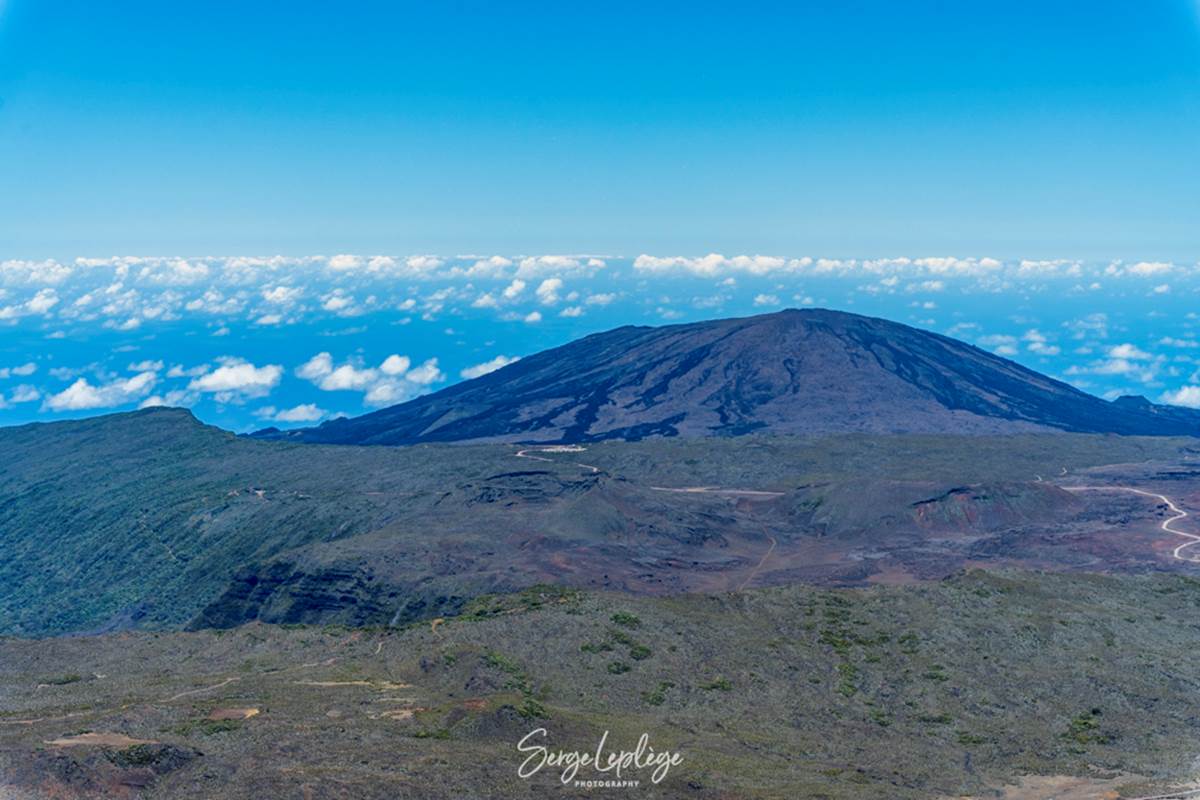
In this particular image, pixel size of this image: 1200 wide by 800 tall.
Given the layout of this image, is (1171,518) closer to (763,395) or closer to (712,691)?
(712,691)

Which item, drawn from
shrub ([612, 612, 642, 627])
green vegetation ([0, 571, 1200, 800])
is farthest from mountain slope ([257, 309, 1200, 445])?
shrub ([612, 612, 642, 627])

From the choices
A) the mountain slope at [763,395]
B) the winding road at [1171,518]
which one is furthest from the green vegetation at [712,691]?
the mountain slope at [763,395]

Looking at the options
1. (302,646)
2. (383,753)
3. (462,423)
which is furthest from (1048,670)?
(462,423)

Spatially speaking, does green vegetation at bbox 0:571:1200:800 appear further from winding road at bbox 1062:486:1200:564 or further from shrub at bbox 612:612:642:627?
winding road at bbox 1062:486:1200:564

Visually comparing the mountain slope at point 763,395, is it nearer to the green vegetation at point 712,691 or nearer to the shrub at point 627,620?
the green vegetation at point 712,691

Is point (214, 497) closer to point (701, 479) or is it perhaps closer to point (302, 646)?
point (701, 479)

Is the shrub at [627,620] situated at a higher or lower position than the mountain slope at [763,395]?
lower

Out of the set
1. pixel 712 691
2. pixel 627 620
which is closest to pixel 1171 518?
pixel 627 620

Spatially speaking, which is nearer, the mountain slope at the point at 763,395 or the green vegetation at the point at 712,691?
the green vegetation at the point at 712,691
